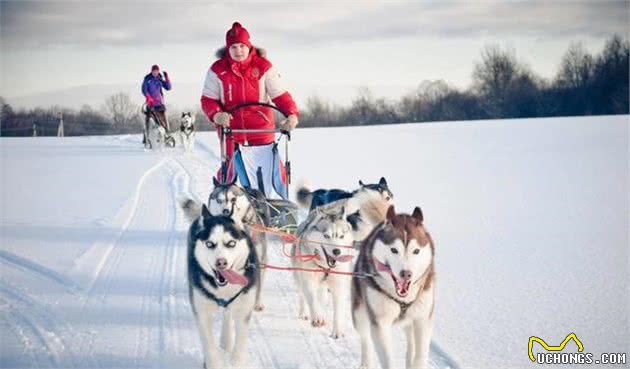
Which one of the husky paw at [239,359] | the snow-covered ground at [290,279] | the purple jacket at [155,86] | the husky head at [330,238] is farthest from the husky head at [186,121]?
the husky paw at [239,359]

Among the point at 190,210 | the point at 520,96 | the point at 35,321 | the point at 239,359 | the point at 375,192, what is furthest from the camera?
the point at 520,96

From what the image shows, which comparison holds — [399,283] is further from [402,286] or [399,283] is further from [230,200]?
[230,200]

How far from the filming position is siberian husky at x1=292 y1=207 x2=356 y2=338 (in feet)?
10.3

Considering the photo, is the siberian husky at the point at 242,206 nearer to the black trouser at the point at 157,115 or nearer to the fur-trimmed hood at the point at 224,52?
the fur-trimmed hood at the point at 224,52

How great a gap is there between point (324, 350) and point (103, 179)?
24.0ft

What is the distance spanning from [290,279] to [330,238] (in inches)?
44.2

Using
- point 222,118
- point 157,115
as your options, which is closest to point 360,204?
point 222,118

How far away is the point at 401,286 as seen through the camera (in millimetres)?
2406

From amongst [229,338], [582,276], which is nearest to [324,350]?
[229,338]

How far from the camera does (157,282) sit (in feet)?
13.2

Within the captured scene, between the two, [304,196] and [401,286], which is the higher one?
[304,196]

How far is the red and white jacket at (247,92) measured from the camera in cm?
423

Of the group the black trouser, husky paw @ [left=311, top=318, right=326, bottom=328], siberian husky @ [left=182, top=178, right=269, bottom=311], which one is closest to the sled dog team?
husky paw @ [left=311, top=318, right=326, bottom=328]

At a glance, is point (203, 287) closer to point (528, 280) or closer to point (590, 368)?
point (590, 368)
